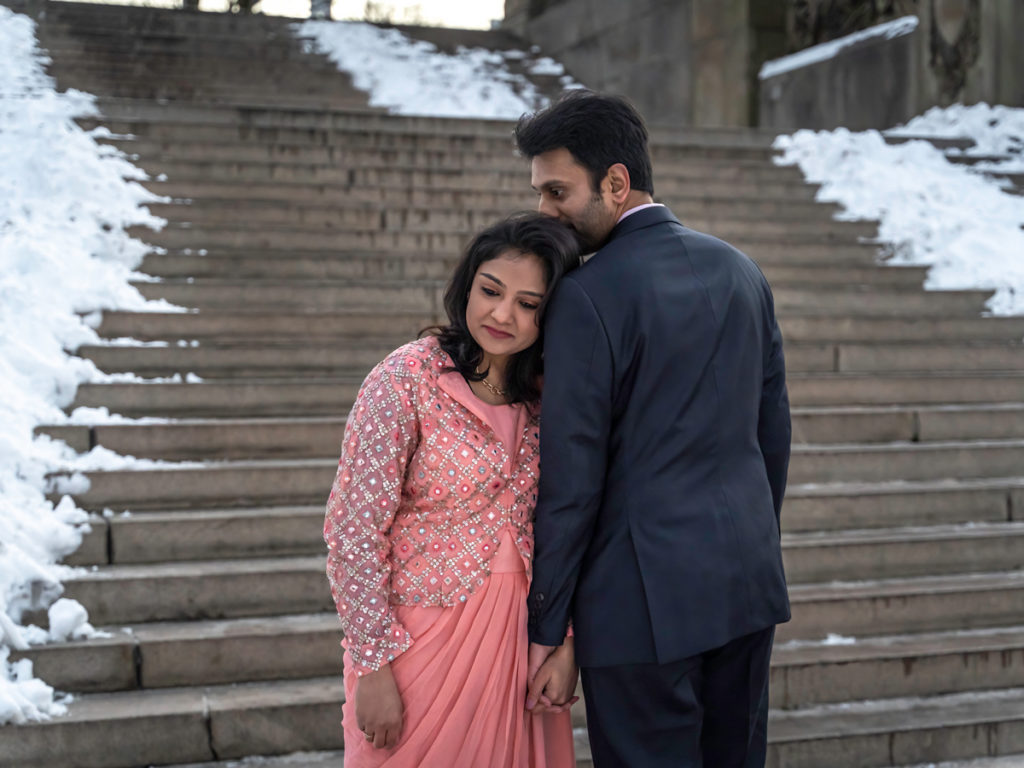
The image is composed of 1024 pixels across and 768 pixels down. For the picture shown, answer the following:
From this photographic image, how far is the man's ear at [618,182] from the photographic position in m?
2.25

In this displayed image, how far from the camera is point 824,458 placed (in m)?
5.29

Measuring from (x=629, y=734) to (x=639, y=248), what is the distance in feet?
3.01

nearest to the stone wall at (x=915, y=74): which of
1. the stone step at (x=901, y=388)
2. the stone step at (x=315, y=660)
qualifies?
the stone step at (x=901, y=388)

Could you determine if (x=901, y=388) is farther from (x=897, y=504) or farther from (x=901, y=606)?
(x=901, y=606)

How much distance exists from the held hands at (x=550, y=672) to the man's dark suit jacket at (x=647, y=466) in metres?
0.04

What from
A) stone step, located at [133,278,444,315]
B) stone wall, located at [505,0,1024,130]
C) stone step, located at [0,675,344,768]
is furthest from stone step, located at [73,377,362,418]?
stone wall, located at [505,0,1024,130]

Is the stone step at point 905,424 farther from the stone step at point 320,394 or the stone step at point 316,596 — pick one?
the stone step at point 316,596

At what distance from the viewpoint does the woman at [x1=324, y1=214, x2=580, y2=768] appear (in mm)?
2174

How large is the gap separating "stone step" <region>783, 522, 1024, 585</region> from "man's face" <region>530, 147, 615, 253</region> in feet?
8.76

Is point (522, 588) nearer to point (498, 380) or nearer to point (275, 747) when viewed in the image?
point (498, 380)

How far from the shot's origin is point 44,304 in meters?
5.54

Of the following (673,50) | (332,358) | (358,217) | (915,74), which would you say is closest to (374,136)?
(358,217)

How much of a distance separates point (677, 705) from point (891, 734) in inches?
78.0

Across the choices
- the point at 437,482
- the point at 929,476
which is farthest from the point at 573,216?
the point at 929,476
